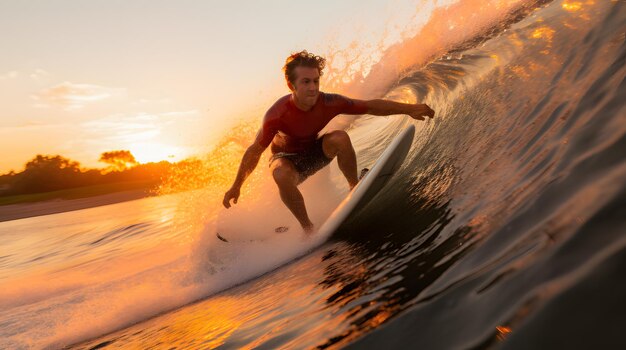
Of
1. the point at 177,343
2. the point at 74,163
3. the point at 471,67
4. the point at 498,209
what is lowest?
the point at 177,343

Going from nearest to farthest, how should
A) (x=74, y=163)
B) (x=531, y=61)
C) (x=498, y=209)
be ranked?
(x=498, y=209), (x=531, y=61), (x=74, y=163)

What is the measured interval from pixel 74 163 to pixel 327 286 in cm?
4905

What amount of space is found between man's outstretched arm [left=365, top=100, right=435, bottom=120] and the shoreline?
116 ft

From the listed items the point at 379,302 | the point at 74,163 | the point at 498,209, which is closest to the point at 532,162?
the point at 498,209

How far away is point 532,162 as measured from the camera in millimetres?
2090

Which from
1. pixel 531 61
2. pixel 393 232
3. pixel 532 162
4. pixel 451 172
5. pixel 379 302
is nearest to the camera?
pixel 379 302

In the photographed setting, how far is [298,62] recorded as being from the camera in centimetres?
358

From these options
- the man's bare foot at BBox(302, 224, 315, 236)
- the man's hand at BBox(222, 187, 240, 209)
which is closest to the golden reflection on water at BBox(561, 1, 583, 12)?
the man's bare foot at BBox(302, 224, 315, 236)

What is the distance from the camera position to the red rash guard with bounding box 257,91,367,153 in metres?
3.70

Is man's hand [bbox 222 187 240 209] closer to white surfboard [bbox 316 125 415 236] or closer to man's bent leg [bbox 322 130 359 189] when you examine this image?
white surfboard [bbox 316 125 415 236]

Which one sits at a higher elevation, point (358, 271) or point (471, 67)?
point (471, 67)

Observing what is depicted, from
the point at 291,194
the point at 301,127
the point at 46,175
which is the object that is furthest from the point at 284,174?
the point at 46,175

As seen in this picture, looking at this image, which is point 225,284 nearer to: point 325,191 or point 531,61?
point 325,191

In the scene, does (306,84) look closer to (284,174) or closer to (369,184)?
(284,174)
